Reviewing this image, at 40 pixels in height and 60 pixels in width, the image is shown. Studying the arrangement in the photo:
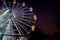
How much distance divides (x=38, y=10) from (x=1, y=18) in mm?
462

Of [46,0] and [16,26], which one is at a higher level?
[46,0]

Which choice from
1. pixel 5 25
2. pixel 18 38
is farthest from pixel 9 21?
pixel 18 38

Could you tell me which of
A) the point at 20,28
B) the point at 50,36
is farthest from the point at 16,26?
the point at 50,36

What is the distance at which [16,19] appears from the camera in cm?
271

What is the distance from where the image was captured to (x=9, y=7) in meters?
2.68

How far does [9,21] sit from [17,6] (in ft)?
0.69

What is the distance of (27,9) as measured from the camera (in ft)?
8.79

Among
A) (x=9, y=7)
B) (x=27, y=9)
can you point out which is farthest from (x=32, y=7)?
(x=9, y=7)

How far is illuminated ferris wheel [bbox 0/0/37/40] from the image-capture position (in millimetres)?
2602

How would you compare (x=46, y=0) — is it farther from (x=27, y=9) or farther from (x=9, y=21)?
(x=9, y=21)

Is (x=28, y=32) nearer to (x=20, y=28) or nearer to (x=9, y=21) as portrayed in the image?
(x=20, y=28)

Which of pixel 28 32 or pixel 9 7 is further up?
pixel 9 7

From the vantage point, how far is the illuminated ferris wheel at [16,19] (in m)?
2.60

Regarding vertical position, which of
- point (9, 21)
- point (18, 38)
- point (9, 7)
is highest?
point (9, 7)
